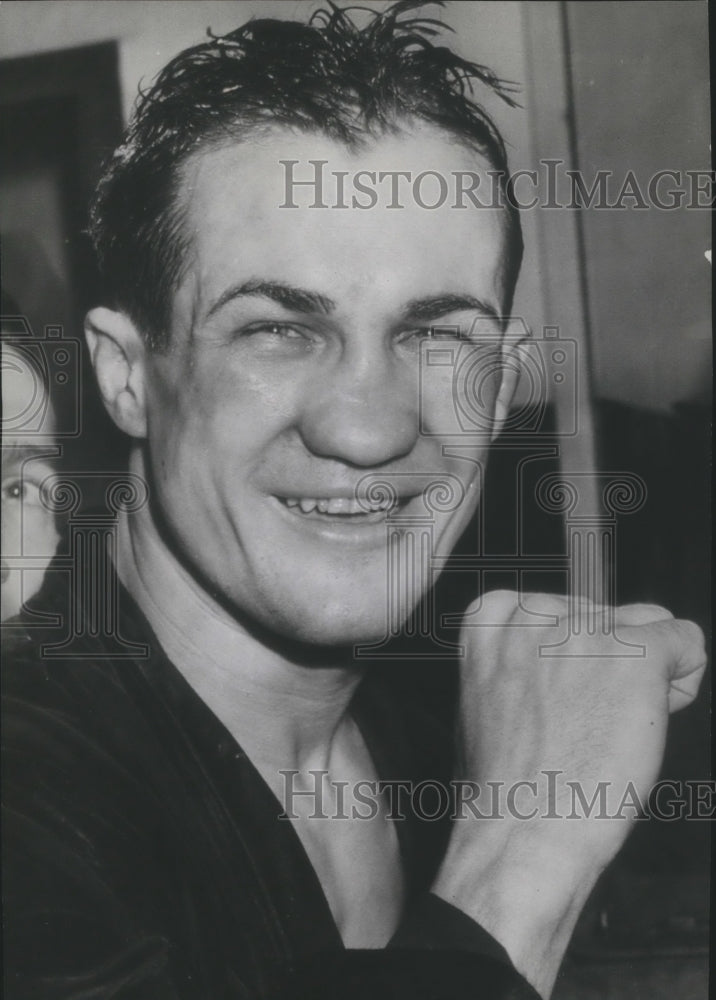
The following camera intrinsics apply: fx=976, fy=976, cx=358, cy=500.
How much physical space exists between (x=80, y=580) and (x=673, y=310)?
790 millimetres

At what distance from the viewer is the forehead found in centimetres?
107

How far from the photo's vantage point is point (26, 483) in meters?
1.17

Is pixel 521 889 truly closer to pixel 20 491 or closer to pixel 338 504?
pixel 338 504

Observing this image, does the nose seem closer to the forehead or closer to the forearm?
the forehead

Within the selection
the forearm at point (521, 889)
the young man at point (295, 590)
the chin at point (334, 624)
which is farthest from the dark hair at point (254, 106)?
the forearm at point (521, 889)

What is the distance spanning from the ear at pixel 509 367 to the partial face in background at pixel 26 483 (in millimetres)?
532

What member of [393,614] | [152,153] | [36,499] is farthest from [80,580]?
[152,153]

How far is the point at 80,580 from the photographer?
1145mm

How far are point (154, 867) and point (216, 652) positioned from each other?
24cm

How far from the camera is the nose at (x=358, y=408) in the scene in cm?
107

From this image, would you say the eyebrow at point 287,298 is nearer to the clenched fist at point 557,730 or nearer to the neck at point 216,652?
the neck at point 216,652

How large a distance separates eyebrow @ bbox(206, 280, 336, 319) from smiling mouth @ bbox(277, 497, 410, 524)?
0.21m

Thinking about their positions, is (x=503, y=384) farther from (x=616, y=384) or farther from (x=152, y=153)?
(x=152, y=153)

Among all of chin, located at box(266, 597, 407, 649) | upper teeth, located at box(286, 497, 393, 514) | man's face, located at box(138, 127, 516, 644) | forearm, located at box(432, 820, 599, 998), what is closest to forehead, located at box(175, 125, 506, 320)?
man's face, located at box(138, 127, 516, 644)
